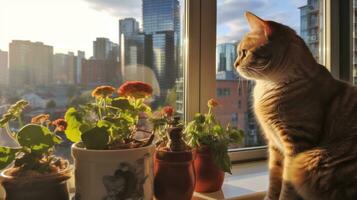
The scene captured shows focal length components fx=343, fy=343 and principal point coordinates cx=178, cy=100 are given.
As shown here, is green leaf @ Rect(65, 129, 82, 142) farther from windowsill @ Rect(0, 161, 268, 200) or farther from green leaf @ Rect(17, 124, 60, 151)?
windowsill @ Rect(0, 161, 268, 200)

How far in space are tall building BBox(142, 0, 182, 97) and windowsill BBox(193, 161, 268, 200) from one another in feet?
1.32

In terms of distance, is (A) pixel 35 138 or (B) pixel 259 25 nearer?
(A) pixel 35 138

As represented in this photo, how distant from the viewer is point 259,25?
102cm

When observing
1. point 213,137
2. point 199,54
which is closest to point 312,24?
point 199,54

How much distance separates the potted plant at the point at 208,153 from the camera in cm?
104

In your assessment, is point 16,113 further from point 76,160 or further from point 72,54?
point 72,54

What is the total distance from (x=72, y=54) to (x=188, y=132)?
446mm

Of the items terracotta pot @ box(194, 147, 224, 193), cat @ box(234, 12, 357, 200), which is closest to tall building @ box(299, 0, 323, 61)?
cat @ box(234, 12, 357, 200)

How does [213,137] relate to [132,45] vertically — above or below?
below

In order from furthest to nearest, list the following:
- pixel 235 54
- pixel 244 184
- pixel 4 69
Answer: pixel 235 54 < pixel 244 184 < pixel 4 69

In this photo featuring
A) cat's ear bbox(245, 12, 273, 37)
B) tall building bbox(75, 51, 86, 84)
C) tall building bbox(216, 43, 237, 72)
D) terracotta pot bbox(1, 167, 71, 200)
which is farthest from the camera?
tall building bbox(216, 43, 237, 72)

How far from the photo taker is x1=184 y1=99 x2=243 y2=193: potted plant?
40.8 inches

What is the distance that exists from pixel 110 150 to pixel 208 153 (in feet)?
1.20

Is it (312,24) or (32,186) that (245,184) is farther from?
(312,24)
